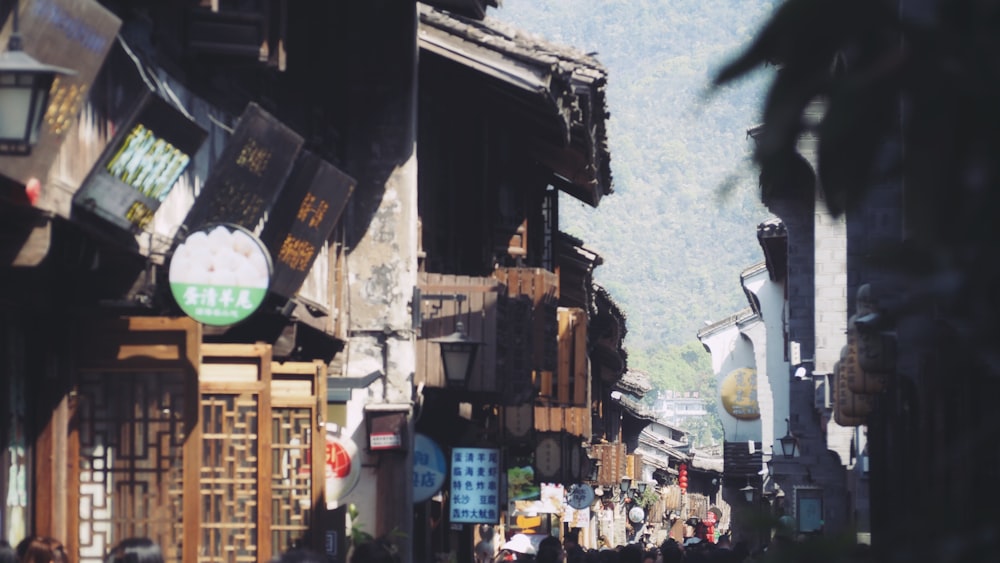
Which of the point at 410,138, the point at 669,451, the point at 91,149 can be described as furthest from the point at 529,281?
the point at 669,451

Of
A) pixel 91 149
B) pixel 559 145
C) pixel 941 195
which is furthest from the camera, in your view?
pixel 559 145

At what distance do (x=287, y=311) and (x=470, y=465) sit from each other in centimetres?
927

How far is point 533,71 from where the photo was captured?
21.3m

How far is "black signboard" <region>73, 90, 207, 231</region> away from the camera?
10906mm

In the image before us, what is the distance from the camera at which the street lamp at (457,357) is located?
20562 millimetres

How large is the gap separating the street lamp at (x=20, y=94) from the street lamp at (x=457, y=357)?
1160 cm

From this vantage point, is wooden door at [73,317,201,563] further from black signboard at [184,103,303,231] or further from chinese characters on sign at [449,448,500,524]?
chinese characters on sign at [449,448,500,524]

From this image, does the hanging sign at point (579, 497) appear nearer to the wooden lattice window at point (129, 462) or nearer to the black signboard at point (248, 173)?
the black signboard at point (248, 173)

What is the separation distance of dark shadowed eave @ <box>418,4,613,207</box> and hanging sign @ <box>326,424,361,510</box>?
6.01 meters

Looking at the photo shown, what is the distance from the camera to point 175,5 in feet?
42.6

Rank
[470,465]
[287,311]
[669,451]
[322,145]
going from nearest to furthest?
[287,311] < [322,145] < [470,465] < [669,451]

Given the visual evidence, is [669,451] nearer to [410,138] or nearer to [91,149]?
[410,138]

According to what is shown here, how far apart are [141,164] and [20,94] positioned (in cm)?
245

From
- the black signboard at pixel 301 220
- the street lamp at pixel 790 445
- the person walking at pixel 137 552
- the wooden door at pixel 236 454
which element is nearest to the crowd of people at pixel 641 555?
the black signboard at pixel 301 220
